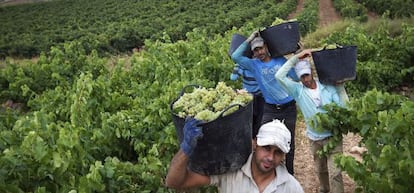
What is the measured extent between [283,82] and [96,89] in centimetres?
224

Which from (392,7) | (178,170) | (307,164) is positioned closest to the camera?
(178,170)

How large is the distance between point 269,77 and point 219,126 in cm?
211

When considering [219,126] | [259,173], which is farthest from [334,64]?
[219,126]

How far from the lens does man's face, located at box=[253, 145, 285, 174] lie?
2.78m

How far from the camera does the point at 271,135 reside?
2.76 metres

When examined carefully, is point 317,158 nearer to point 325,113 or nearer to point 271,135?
point 325,113

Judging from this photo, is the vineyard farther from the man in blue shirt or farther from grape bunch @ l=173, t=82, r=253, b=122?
grape bunch @ l=173, t=82, r=253, b=122

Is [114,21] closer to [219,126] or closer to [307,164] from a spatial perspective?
[307,164]

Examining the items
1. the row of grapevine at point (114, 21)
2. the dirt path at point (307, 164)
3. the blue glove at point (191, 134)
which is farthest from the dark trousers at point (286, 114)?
the row of grapevine at point (114, 21)

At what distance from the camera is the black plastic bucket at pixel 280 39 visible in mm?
4602

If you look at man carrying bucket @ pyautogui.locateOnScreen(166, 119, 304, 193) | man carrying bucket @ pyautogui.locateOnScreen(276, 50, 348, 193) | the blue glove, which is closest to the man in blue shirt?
man carrying bucket @ pyautogui.locateOnScreen(276, 50, 348, 193)

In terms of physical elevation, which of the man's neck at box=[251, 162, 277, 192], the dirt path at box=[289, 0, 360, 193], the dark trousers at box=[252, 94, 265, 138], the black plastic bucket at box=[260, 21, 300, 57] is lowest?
the dirt path at box=[289, 0, 360, 193]

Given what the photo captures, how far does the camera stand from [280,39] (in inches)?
181

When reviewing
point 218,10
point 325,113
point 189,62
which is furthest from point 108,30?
point 325,113
